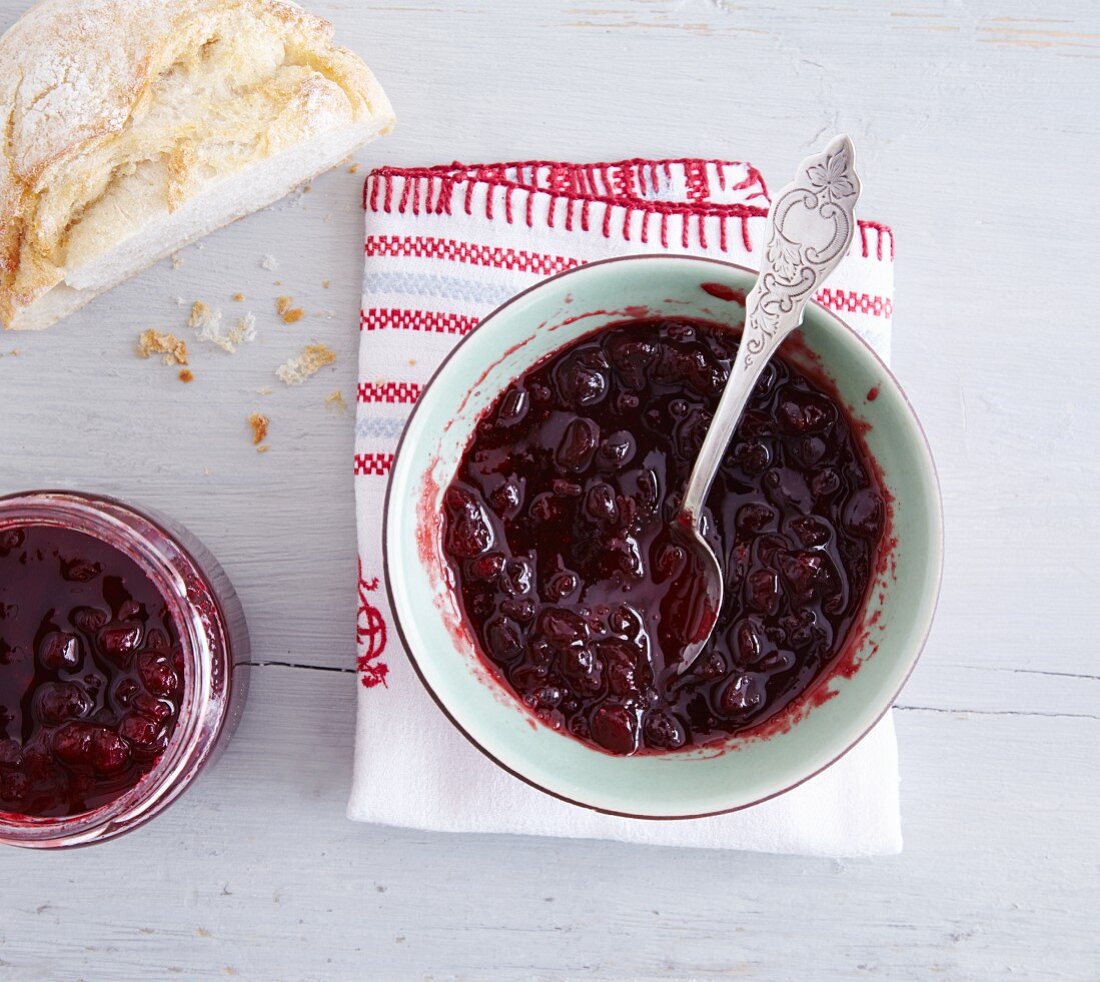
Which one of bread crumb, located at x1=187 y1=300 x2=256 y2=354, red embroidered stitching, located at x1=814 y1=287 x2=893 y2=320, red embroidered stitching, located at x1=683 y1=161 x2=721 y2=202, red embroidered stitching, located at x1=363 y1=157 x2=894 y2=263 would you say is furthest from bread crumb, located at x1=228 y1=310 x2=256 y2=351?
red embroidered stitching, located at x1=814 y1=287 x2=893 y2=320

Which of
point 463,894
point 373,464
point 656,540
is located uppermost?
Result: point 373,464

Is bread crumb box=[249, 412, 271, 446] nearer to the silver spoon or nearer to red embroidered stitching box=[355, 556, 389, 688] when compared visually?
red embroidered stitching box=[355, 556, 389, 688]

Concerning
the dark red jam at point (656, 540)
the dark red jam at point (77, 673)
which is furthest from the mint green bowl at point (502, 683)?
the dark red jam at point (77, 673)

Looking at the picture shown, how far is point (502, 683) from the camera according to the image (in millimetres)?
1120

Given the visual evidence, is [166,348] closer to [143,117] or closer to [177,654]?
[143,117]

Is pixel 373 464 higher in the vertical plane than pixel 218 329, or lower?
lower

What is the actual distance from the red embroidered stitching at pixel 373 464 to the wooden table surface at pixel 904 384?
0.14 meters

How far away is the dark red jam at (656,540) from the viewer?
1.08m

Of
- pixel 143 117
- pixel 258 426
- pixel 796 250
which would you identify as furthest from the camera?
pixel 258 426

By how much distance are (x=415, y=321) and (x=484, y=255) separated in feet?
0.41

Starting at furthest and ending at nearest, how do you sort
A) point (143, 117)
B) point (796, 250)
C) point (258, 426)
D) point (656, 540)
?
point (258, 426) → point (143, 117) → point (656, 540) → point (796, 250)

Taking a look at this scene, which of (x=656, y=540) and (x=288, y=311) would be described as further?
(x=288, y=311)

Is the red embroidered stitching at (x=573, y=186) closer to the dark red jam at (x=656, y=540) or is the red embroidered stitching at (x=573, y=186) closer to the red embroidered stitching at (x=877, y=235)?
the red embroidered stitching at (x=877, y=235)

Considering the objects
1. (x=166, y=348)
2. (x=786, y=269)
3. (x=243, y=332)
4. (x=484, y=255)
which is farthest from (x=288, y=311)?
(x=786, y=269)
